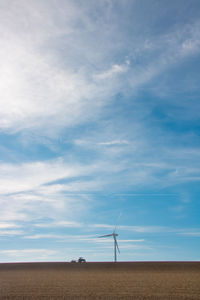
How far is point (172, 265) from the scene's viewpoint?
297 feet

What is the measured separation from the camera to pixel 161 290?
36.4 m

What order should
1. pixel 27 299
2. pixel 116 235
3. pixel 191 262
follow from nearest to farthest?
1. pixel 27 299
2. pixel 191 262
3. pixel 116 235

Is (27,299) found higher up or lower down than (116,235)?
lower down

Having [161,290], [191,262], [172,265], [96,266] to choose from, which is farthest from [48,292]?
[191,262]

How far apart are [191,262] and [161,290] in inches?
2538

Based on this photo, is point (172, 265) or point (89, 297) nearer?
point (89, 297)

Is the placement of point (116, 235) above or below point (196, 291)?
above

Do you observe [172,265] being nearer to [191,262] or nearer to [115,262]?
[191,262]

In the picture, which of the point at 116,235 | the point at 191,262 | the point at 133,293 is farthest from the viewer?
the point at 116,235

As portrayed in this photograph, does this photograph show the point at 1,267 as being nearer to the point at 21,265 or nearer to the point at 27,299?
the point at 21,265

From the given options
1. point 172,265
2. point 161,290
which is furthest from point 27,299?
point 172,265

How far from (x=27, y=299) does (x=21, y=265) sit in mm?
74874

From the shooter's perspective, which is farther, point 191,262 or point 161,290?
point 191,262

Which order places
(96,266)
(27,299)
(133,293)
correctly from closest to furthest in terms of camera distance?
1. (27,299)
2. (133,293)
3. (96,266)
